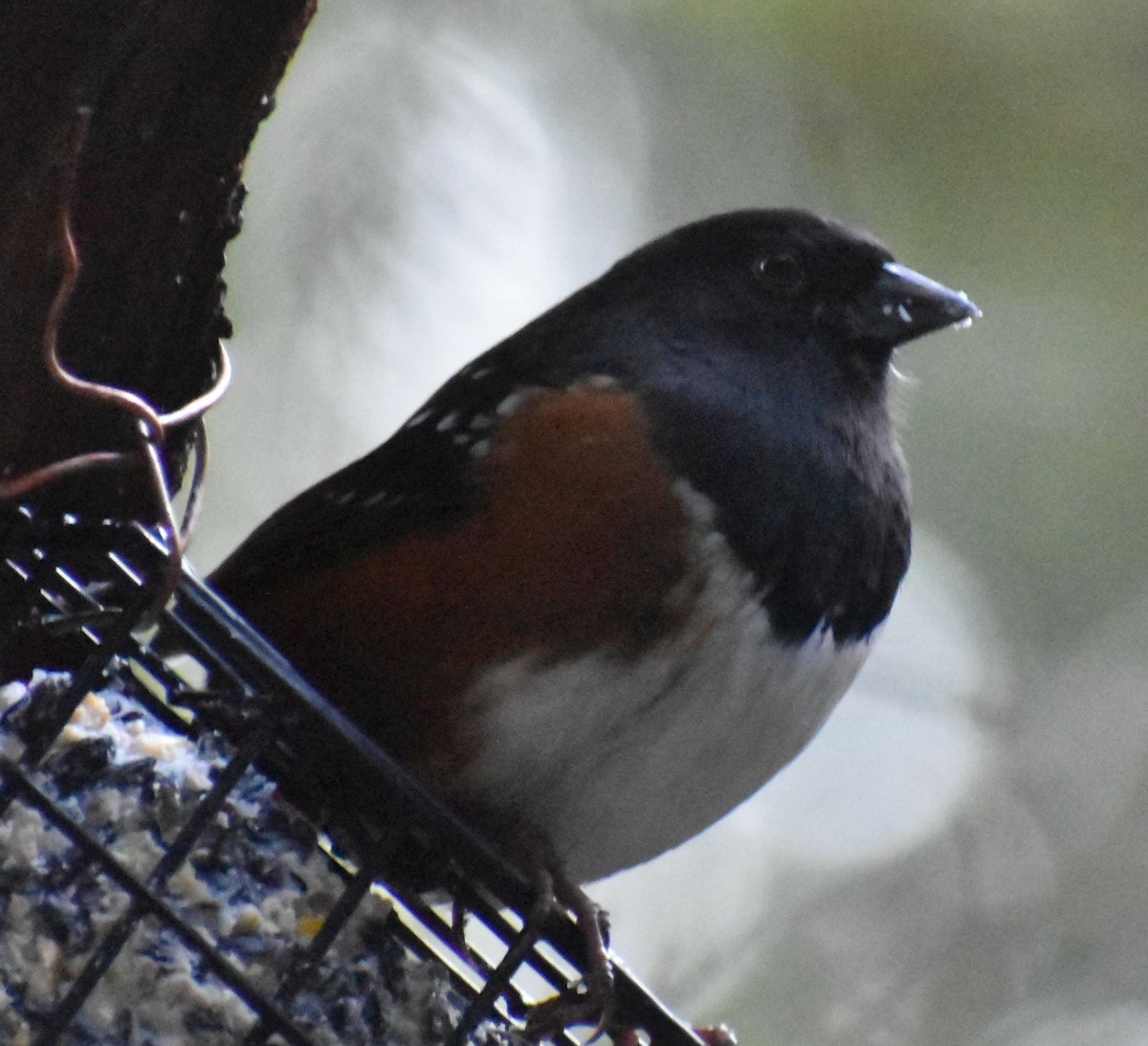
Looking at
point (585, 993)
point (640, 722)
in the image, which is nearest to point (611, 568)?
point (640, 722)

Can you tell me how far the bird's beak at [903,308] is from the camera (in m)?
2.42

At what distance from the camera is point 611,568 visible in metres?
2.07

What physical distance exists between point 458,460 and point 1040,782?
217cm

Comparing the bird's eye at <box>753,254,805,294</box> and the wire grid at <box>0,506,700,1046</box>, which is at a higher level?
the bird's eye at <box>753,254,805,294</box>

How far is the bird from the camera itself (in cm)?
205

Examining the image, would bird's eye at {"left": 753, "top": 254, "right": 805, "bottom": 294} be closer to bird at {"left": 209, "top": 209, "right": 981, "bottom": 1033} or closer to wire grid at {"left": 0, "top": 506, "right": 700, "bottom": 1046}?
bird at {"left": 209, "top": 209, "right": 981, "bottom": 1033}

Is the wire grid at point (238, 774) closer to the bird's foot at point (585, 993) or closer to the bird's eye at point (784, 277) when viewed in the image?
the bird's foot at point (585, 993)

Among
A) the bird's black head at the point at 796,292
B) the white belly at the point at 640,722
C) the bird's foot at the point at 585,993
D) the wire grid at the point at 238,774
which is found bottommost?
the wire grid at the point at 238,774

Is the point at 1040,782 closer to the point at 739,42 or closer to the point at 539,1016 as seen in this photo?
the point at 739,42

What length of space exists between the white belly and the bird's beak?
0.50 metres

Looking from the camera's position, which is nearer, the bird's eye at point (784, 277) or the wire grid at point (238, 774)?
the wire grid at point (238, 774)

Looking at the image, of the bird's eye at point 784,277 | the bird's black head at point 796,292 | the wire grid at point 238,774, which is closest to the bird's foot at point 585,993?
the wire grid at point 238,774

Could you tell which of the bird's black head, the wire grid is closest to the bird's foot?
the wire grid

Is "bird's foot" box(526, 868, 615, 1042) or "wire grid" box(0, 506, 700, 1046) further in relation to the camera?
"bird's foot" box(526, 868, 615, 1042)
